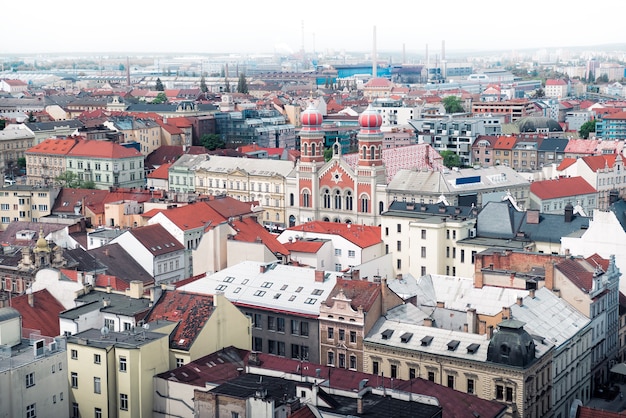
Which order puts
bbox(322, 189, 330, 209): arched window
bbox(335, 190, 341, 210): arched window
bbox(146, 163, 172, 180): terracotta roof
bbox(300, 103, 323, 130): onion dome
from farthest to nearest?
bbox(146, 163, 172, 180): terracotta roof, bbox(300, 103, 323, 130): onion dome, bbox(322, 189, 330, 209): arched window, bbox(335, 190, 341, 210): arched window

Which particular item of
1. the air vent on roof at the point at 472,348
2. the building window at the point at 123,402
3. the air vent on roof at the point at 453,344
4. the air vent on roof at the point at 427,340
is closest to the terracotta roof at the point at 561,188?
the air vent on roof at the point at 427,340

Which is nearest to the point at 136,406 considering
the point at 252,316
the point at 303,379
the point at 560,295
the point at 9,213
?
the point at 303,379

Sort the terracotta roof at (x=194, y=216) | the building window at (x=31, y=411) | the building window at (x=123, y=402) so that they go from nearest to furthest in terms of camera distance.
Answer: the building window at (x=31, y=411) < the building window at (x=123, y=402) < the terracotta roof at (x=194, y=216)

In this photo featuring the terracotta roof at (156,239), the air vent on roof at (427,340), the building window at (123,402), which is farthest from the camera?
the terracotta roof at (156,239)

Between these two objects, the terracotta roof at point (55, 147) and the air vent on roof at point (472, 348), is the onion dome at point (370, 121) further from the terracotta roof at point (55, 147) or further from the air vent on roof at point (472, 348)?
the air vent on roof at point (472, 348)

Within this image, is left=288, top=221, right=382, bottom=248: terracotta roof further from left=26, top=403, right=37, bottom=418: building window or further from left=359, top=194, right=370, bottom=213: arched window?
left=26, top=403, right=37, bottom=418: building window

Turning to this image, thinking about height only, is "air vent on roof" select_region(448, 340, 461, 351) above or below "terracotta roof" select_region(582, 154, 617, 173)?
below

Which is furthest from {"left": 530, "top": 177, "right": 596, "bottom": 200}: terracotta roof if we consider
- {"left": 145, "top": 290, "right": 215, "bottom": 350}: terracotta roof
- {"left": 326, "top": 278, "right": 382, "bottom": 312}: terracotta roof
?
{"left": 145, "top": 290, "right": 215, "bottom": 350}: terracotta roof
